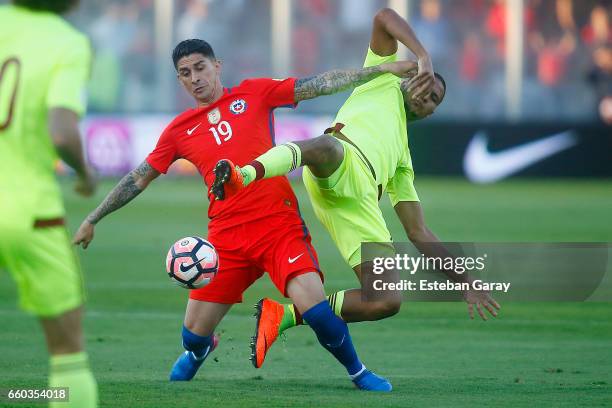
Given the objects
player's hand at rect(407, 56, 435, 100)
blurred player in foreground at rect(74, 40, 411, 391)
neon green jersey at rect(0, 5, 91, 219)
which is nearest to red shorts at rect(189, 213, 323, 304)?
blurred player in foreground at rect(74, 40, 411, 391)

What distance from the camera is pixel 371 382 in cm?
655

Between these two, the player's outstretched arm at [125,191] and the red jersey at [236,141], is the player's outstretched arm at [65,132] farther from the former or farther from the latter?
the red jersey at [236,141]

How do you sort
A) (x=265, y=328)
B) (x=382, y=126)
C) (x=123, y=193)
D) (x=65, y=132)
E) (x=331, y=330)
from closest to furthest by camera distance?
(x=65, y=132), (x=331, y=330), (x=265, y=328), (x=123, y=193), (x=382, y=126)

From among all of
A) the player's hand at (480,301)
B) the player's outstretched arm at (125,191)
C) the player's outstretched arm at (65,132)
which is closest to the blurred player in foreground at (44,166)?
the player's outstretched arm at (65,132)

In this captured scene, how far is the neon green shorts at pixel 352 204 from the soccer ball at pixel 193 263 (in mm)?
739

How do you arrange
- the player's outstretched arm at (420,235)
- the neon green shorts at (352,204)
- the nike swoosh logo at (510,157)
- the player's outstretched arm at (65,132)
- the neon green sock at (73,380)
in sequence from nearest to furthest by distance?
the player's outstretched arm at (65,132)
the neon green sock at (73,380)
the neon green shorts at (352,204)
the player's outstretched arm at (420,235)
the nike swoosh logo at (510,157)

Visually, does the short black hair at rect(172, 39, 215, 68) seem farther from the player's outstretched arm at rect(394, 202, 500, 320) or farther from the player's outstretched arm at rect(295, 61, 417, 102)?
the player's outstretched arm at rect(394, 202, 500, 320)

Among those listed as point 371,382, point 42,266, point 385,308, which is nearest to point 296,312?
point 385,308

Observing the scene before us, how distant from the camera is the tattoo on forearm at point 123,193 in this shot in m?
6.73

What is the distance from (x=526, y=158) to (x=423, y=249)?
16815mm

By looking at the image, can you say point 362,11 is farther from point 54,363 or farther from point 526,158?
point 54,363

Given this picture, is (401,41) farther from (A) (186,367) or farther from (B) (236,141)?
(A) (186,367)

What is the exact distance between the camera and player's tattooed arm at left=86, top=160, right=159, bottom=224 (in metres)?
6.76

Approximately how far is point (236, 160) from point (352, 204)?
0.72 meters
